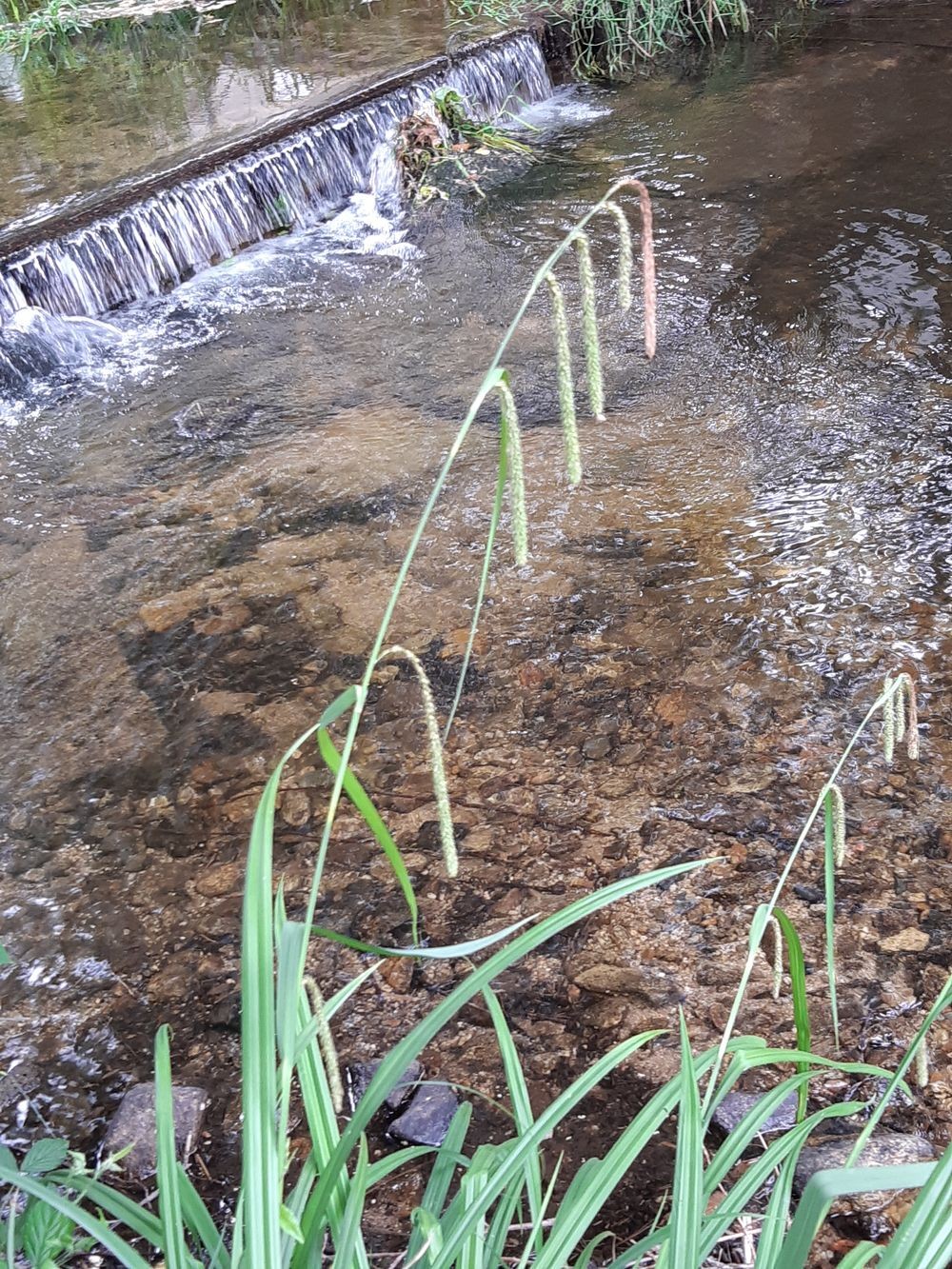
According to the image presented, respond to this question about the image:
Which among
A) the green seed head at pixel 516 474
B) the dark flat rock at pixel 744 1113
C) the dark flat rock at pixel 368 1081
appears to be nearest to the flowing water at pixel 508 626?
the dark flat rock at pixel 368 1081

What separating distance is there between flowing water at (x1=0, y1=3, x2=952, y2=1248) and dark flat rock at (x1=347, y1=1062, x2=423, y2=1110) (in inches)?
2.1

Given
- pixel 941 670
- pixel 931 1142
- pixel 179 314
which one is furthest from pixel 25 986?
pixel 179 314

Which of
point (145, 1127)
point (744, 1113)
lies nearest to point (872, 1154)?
point (744, 1113)

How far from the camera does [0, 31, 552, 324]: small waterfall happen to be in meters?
5.96

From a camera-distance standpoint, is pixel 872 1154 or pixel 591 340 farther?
pixel 872 1154

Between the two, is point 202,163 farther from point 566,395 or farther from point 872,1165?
point 872,1165

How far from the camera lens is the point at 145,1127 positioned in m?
2.03

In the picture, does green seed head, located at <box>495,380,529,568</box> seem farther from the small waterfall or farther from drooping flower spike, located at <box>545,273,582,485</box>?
the small waterfall

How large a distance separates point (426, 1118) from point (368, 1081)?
0.13 meters

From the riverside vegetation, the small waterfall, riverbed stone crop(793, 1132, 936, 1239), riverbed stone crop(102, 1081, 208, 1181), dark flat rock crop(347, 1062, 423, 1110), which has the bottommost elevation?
riverbed stone crop(793, 1132, 936, 1239)

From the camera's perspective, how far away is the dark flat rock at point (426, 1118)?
1973mm

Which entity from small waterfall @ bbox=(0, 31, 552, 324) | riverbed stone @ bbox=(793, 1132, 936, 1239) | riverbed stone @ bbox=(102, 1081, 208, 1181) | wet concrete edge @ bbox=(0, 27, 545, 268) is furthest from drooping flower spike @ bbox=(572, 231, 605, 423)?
wet concrete edge @ bbox=(0, 27, 545, 268)

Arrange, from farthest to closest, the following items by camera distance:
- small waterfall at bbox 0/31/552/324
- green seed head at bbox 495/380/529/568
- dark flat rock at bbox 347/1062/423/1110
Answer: small waterfall at bbox 0/31/552/324 < dark flat rock at bbox 347/1062/423/1110 < green seed head at bbox 495/380/529/568

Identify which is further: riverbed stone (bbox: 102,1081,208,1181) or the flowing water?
the flowing water
